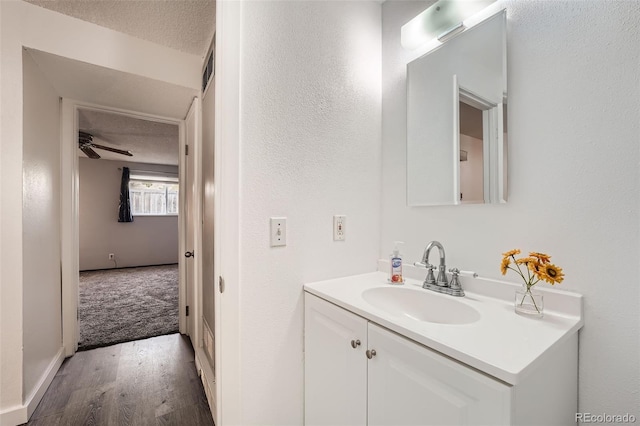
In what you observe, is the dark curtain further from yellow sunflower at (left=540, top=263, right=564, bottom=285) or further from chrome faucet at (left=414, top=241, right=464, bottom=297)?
yellow sunflower at (left=540, top=263, right=564, bottom=285)

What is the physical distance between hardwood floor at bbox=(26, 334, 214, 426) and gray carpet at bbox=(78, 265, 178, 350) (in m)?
0.26

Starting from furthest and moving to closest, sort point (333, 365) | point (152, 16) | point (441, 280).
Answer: point (152, 16)
point (441, 280)
point (333, 365)

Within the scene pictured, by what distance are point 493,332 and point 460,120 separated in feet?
2.82

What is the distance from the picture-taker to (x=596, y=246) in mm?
812

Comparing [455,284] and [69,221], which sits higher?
[69,221]

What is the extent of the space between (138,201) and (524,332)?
6.82m

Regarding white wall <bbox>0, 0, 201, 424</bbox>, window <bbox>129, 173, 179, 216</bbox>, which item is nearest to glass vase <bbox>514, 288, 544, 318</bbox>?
white wall <bbox>0, 0, 201, 424</bbox>

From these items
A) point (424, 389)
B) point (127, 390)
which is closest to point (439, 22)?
point (424, 389)

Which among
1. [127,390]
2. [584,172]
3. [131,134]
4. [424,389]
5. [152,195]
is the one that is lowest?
[127,390]

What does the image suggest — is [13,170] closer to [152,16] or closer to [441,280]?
[152,16]

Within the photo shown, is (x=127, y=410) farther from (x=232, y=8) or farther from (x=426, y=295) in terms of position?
(x=232, y=8)

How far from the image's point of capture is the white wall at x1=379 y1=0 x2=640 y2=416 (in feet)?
2.49

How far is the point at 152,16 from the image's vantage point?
1619 millimetres

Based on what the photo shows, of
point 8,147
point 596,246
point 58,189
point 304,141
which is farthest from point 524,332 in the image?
point 58,189
